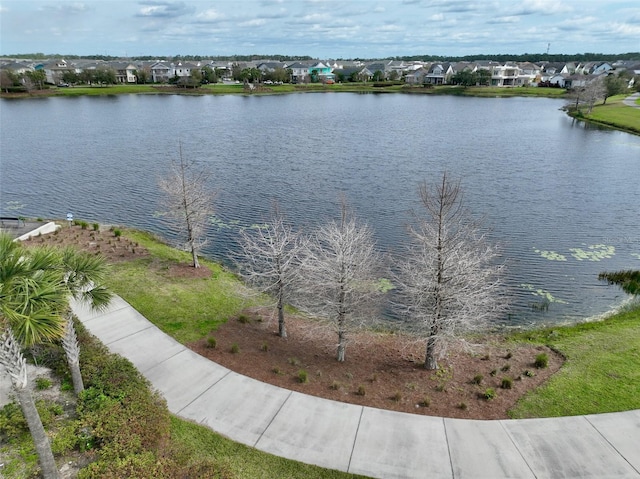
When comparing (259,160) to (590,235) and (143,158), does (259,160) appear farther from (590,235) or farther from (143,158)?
(590,235)

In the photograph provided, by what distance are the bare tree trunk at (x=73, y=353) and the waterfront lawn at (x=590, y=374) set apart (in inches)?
530

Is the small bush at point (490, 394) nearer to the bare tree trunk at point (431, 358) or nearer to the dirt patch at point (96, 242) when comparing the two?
the bare tree trunk at point (431, 358)

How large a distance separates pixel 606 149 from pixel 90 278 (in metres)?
67.0

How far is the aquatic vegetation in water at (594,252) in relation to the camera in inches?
1146

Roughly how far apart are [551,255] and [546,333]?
32.9 ft

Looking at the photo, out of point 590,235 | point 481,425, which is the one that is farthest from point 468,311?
point 590,235

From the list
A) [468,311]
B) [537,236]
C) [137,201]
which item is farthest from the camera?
[137,201]

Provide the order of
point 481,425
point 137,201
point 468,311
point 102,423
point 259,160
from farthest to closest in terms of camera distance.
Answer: point 259,160 < point 137,201 < point 468,311 < point 481,425 < point 102,423

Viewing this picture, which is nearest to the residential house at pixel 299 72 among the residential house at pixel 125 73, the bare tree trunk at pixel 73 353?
the residential house at pixel 125 73

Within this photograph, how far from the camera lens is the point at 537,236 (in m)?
32.2

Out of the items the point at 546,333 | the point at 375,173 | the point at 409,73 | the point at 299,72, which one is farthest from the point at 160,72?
the point at 546,333

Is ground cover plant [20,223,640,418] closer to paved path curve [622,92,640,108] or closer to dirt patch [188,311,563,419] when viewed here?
dirt patch [188,311,563,419]

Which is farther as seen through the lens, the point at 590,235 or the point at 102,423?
the point at 590,235

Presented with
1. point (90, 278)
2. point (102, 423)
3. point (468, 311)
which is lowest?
point (102, 423)
